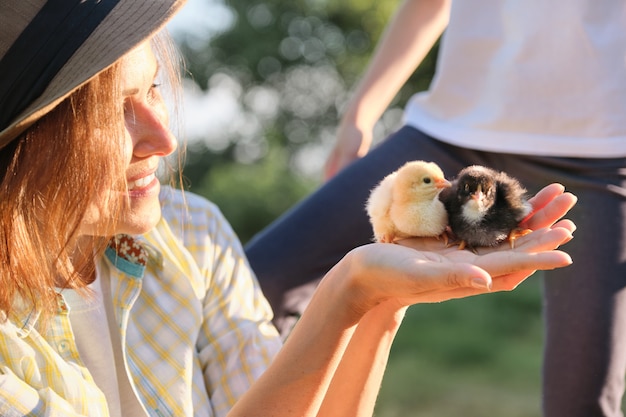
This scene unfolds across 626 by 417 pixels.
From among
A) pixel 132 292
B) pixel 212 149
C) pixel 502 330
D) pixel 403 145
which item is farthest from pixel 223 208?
pixel 132 292

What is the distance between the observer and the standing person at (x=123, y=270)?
1578mm

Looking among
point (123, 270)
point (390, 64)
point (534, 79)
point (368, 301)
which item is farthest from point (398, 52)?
point (368, 301)

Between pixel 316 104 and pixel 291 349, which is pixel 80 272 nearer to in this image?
pixel 291 349

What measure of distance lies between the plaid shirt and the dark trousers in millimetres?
268

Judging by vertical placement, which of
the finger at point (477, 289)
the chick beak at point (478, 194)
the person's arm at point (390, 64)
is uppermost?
the person's arm at point (390, 64)

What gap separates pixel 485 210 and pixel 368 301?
0.32 metres

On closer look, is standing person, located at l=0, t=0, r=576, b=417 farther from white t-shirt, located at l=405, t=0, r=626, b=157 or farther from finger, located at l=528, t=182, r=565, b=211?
white t-shirt, located at l=405, t=0, r=626, b=157

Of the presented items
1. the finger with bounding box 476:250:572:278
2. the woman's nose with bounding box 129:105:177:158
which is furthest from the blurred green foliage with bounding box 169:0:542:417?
the finger with bounding box 476:250:572:278

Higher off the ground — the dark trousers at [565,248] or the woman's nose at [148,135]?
the woman's nose at [148,135]

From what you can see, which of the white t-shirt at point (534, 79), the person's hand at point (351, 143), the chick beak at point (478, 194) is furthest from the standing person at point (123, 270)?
the person's hand at point (351, 143)

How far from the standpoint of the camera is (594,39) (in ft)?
7.36

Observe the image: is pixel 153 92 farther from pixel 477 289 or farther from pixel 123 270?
pixel 477 289

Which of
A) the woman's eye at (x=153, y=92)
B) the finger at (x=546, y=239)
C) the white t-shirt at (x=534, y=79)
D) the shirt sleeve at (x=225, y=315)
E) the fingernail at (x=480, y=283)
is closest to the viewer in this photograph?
the fingernail at (x=480, y=283)

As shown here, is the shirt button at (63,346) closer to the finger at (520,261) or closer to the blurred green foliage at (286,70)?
the finger at (520,261)
